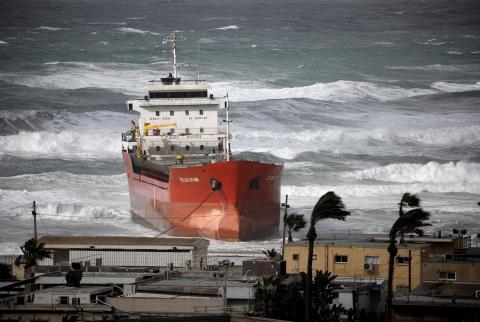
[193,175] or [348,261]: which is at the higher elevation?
[193,175]

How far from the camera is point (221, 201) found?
5822cm

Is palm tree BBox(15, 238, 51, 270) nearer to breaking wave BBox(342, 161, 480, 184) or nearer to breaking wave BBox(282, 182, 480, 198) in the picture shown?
breaking wave BBox(282, 182, 480, 198)

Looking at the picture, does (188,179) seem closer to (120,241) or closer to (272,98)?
(120,241)

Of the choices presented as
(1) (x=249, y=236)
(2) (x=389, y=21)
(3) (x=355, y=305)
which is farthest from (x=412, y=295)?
(2) (x=389, y=21)

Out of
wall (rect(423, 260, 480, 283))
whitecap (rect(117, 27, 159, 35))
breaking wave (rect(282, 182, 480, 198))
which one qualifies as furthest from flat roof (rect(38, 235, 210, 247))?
whitecap (rect(117, 27, 159, 35))

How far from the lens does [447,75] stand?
126562mm

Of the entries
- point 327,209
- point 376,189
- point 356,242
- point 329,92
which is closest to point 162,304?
point 327,209

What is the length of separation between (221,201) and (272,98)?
5364 cm

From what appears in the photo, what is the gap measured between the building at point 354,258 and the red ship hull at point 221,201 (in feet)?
55.5

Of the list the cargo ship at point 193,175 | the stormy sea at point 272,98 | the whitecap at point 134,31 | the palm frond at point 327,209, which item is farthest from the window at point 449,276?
the whitecap at point 134,31

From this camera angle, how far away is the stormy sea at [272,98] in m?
70.9

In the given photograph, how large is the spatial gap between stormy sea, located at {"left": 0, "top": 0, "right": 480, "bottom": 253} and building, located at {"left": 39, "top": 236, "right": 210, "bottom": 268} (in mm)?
11348

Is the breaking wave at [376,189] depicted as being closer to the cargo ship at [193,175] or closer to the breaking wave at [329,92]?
the cargo ship at [193,175]

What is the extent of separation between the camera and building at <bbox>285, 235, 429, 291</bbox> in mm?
39438
